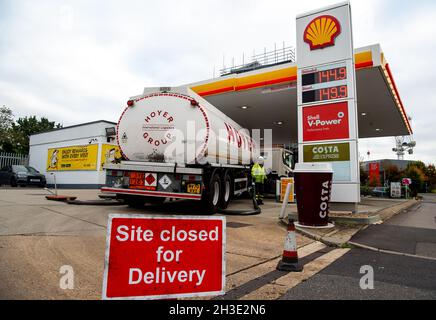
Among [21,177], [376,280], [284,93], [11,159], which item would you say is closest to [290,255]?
[376,280]

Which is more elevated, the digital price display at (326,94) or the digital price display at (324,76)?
the digital price display at (324,76)

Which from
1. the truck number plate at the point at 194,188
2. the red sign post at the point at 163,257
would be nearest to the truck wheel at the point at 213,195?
the truck number plate at the point at 194,188

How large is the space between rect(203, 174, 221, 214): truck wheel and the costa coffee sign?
281 cm

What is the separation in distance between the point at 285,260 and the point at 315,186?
122 inches

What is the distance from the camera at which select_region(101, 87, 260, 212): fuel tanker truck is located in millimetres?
7570

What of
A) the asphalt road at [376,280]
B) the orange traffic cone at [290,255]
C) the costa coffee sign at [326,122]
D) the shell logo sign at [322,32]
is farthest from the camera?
the shell logo sign at [322,32]

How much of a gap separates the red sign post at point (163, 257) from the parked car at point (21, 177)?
21.8 meters

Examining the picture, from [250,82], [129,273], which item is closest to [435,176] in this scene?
[250,82]

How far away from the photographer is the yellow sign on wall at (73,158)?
21.7 metres

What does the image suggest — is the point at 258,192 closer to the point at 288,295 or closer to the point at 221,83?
the point at 221,83

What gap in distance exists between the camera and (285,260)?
13.4 feet

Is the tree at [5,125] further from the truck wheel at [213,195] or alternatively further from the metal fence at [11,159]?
the truck wheel at [213,195]

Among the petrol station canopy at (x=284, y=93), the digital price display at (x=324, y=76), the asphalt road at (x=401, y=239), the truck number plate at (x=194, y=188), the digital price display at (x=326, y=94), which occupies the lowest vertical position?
the asphalt road at (x=401, y=239)

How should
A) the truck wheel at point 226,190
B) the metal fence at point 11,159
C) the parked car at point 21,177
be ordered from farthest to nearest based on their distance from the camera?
the metal fence at point 11,159 → the parked car at point 21,177 → the truck wheel at point 226,190
